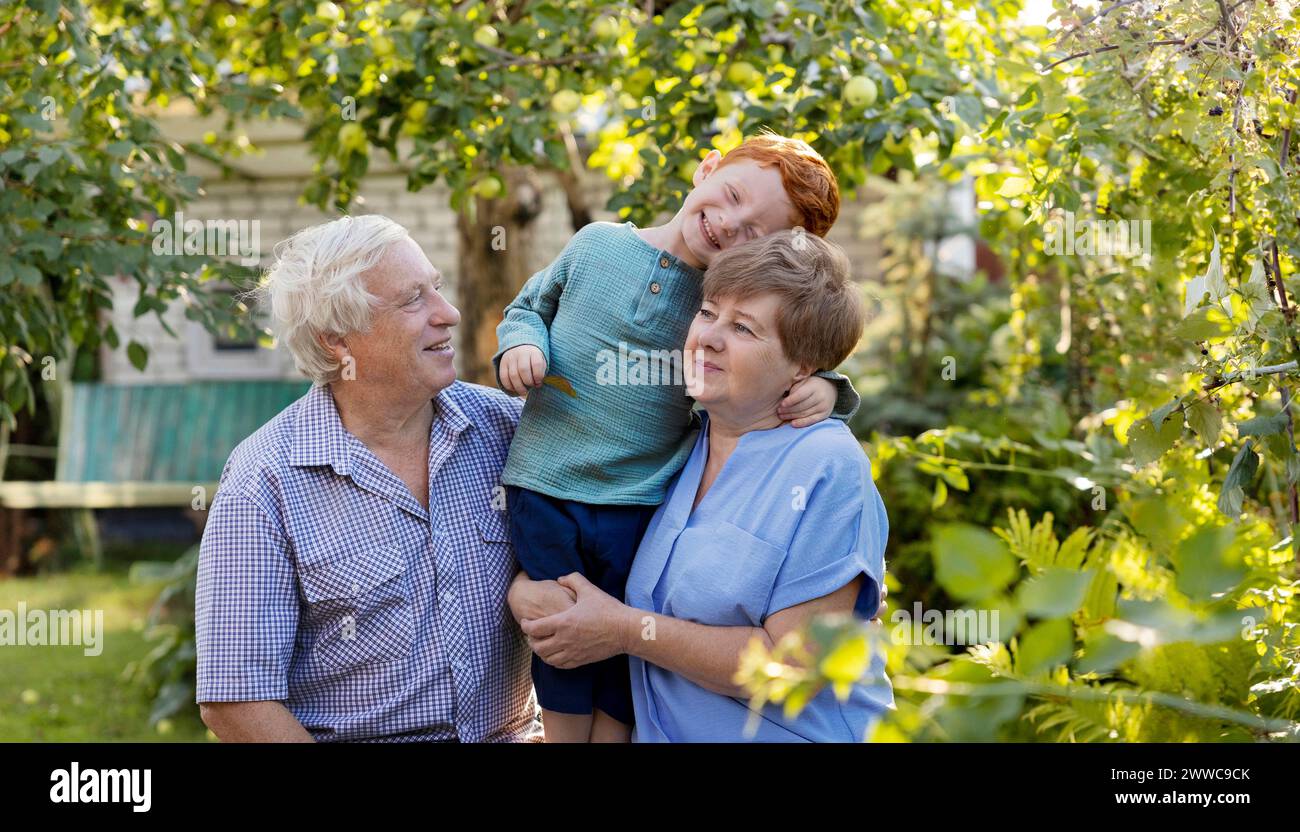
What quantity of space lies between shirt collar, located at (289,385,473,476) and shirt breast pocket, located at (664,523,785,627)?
22.1 inches

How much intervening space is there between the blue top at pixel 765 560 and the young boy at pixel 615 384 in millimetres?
92

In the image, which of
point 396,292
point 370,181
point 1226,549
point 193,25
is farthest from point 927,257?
point 1226,549

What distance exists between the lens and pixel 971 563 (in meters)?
0.75

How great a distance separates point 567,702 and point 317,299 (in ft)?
2.64

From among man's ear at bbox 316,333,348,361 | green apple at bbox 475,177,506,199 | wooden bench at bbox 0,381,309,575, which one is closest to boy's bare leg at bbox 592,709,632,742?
man's ear at bbox 316,333,348,361

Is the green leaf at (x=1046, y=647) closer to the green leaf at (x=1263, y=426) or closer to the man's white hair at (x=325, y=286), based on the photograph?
the green leaf at (x=1263, y=426)

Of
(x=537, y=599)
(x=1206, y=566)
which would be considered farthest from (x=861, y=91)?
(x=1206, y=566)

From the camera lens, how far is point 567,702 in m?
1.98

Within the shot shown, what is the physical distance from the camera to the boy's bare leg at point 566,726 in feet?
6.55

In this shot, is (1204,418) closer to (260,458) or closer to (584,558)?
(584,558)

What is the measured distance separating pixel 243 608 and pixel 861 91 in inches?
73.5

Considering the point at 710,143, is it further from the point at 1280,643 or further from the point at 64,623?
the point at 64,623

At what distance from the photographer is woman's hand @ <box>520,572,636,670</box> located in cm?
185

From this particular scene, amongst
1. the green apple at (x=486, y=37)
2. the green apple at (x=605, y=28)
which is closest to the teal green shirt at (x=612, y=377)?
the green apple at (x=605, y=28)
